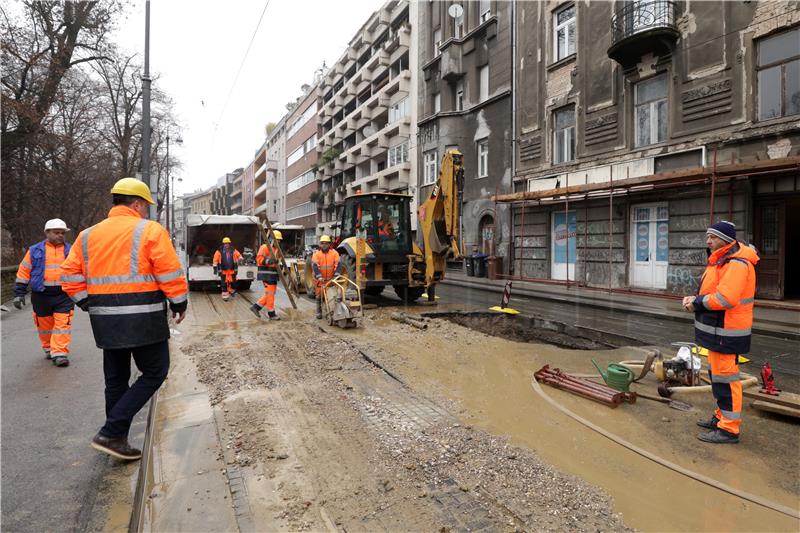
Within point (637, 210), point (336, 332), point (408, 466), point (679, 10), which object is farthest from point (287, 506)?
point (679, 10)

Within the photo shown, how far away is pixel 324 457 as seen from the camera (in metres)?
3.40

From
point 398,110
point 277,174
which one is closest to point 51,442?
point 398,110

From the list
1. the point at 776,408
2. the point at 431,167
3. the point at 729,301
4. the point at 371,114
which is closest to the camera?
the point at 729,301

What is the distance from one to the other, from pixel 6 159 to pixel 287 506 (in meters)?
19.2

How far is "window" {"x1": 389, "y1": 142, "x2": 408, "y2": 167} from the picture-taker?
30828 mm

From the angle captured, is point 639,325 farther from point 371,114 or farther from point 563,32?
point 371,114

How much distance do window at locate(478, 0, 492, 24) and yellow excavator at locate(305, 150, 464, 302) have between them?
15816 mm

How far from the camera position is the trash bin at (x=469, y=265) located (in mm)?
20891

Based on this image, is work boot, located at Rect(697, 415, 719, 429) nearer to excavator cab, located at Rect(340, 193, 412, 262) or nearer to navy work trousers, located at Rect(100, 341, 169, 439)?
navy work trousers, located at Rect(100, 341, 169, 439)

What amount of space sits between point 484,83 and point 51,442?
76.7 feet

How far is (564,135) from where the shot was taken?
58.9 ft

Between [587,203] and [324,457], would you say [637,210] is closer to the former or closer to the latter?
[587,203]

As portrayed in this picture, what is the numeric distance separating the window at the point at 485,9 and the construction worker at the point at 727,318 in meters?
22.1

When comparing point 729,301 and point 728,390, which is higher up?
point 729,301
